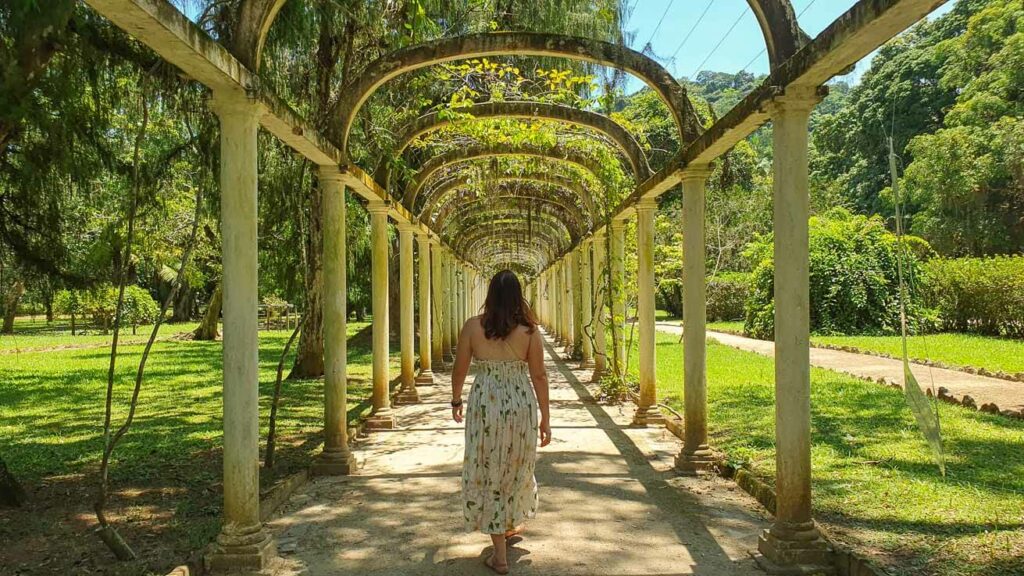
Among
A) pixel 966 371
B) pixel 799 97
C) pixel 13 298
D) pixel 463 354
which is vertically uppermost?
pixel 799 97

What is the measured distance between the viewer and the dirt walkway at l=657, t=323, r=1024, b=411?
879cm

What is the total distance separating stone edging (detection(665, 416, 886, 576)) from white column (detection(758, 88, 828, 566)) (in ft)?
0.48

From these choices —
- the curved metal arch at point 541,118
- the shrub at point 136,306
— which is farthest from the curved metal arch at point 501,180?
the shrub at point 136,306

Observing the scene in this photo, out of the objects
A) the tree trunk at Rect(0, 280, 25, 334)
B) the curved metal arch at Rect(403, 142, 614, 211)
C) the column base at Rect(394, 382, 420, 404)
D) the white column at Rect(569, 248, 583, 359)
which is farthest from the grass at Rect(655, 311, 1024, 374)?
the tree trunk at Rect(0, 280, 25, 334)

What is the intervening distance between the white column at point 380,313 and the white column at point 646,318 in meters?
2.84

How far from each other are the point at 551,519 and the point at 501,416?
1.24 meters

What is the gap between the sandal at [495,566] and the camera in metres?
3.60

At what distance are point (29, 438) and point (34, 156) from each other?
3.78 m

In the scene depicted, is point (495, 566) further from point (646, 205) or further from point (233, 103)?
point (646, 205)

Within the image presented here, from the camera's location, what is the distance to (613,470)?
5992mm

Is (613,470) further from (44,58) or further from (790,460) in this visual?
(44,58)

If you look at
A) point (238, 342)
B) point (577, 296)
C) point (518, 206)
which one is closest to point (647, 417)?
point (238, 342)

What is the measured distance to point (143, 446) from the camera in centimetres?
729

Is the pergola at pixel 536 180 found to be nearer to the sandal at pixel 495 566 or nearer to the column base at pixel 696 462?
the column base at pixel 696 462
